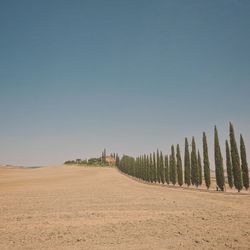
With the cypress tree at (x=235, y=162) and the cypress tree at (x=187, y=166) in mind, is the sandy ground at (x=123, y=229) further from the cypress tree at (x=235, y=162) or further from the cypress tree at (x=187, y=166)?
the cypress tree at (x=187, y=166)

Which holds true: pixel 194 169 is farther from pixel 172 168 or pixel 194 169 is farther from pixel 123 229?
pixel 123 229

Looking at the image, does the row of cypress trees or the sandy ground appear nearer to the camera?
the sandy ground

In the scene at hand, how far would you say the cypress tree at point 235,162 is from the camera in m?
39.8

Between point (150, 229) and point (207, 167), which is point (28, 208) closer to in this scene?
point (150, 229)

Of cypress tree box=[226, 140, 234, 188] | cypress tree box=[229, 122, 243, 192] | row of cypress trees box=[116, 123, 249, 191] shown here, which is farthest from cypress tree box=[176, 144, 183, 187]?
cypress tree box=[229, 122, 243, 192]

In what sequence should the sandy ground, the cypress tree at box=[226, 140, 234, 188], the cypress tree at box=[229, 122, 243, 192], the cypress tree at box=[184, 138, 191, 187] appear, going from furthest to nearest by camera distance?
the cypress tree at box=[184, 138, 191, 187]
the cypress tree at box=[226, 140, 234, 188]
the cypress tree at box=[229, 122, 243, 192]
the sandy ground

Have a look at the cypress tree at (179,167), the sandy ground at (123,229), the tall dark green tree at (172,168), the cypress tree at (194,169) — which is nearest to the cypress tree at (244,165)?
the cypress tree at (194,169)

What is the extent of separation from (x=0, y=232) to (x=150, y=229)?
633 centimetres

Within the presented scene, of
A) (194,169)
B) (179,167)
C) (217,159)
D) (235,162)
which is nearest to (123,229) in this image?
(235,162)

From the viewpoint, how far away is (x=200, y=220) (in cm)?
1409

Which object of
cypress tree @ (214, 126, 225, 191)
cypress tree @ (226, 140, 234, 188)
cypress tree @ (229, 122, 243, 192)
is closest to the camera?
cypress tree @ (229, 122, 243, 192)

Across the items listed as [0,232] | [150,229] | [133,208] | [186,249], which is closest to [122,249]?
[186,249]

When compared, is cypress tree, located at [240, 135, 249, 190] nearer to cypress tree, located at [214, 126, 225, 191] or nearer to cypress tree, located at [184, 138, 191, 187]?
cypress tree, located at [214, 126, 225, 191]

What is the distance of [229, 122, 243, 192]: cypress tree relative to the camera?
3981 cm
